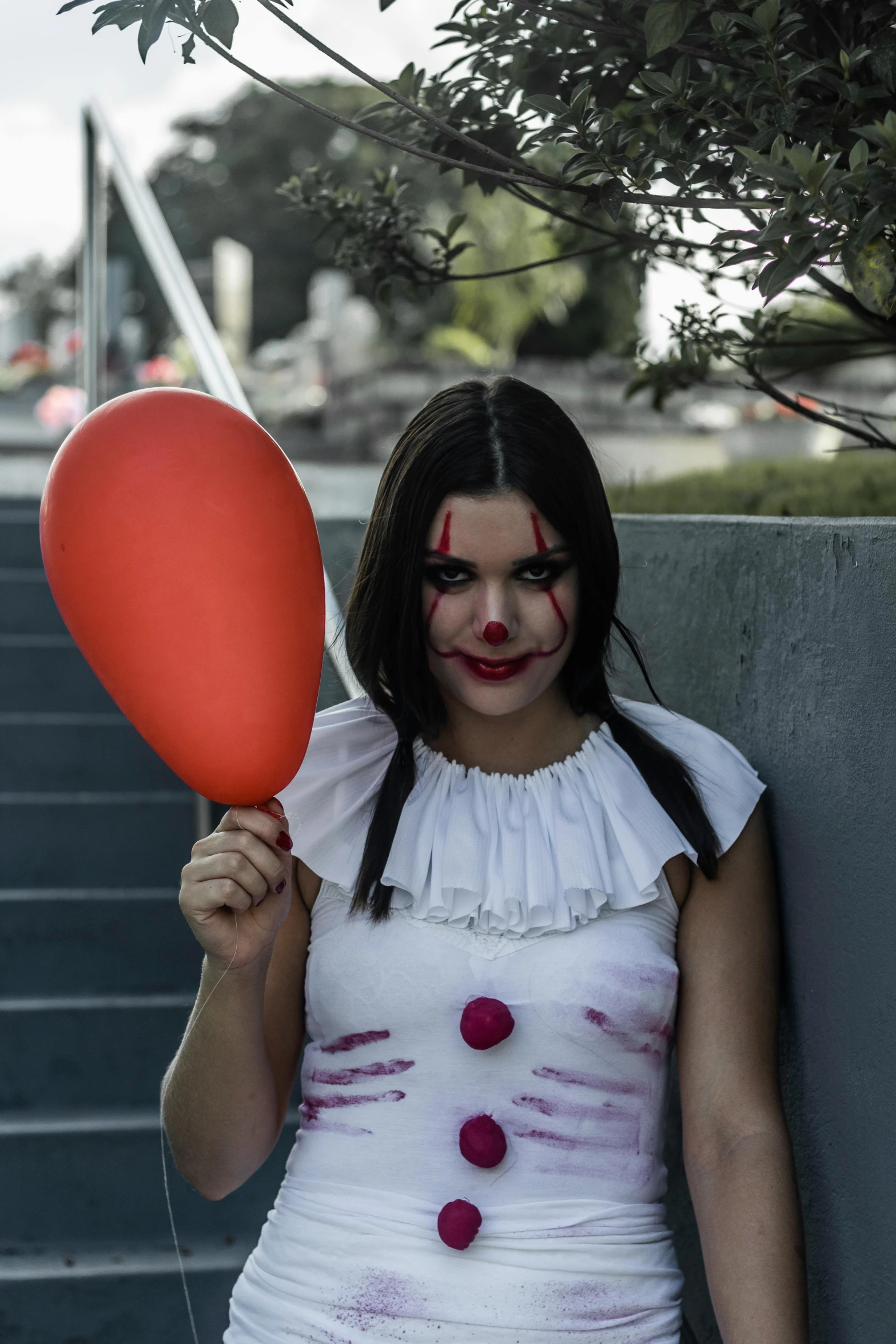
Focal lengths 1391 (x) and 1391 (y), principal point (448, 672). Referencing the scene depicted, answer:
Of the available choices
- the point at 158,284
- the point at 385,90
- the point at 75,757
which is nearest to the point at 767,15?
the point at 385,90

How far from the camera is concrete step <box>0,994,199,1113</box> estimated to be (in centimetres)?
300

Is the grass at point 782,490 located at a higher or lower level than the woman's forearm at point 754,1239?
higher

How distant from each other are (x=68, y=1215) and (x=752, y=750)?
5.68 feet

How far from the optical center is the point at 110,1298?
254cm

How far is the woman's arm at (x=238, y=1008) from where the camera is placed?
1.41 m

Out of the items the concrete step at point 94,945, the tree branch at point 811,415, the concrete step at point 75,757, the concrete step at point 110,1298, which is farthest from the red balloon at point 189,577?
the concrete step at point 75,757

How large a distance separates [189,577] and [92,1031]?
6.51ft

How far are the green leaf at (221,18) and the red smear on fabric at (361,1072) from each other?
1085mm

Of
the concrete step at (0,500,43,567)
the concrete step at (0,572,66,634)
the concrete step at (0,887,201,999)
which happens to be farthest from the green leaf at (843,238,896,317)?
the concrete step at (0,500,43,567)

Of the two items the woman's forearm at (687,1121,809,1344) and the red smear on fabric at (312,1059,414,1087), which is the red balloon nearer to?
the red smear on fabric at (312,1059,414,1087)

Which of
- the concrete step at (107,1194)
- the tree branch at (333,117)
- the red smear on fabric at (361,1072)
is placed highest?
the tree branch at (333,117)

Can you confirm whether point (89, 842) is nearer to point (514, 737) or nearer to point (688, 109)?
point (514, 737)

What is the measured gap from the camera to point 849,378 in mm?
12305

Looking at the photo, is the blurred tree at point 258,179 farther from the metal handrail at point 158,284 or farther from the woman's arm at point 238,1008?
the woman's arm at point 238,1008
